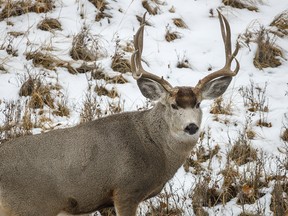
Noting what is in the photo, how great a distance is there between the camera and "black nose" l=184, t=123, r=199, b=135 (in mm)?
6258

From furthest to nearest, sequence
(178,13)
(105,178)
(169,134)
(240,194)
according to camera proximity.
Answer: (178,13)
(240,194)
(169,134)
(105,178)

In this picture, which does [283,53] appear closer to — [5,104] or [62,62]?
[62,62]

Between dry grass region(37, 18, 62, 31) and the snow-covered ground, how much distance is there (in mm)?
89

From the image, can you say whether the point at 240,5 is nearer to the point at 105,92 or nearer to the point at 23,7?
the point at 105,92

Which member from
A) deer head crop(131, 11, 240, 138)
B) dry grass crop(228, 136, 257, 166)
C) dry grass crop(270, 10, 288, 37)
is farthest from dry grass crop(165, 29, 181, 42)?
deer head crop(131, 11, 240, 138)

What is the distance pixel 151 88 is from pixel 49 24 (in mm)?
5070

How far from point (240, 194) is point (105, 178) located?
66.6 inches

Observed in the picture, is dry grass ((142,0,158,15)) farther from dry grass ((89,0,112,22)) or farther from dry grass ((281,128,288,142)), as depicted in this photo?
dry grass ((281,128,288,142))

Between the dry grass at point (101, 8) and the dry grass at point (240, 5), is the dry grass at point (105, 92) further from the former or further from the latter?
the dry grass at point (240, 5)

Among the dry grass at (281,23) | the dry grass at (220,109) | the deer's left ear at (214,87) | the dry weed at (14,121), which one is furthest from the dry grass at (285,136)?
the dry grass at (281,23)

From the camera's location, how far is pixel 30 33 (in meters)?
11.2

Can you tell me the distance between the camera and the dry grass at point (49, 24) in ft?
37.1

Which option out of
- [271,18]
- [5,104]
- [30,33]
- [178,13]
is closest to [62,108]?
[5,104]

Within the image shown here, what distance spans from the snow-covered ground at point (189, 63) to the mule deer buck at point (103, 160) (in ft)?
3.23
